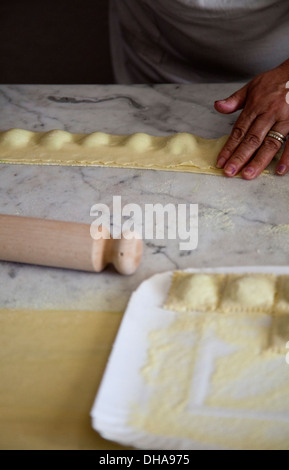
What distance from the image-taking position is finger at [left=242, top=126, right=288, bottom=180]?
1212 mm

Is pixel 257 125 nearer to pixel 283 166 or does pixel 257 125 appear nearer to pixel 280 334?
pixel 283 166

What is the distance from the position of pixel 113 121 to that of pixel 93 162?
22 cm

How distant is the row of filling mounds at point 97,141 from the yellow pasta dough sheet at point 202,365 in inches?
17.3

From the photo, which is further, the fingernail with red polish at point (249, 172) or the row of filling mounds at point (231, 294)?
the fingernail with red polish at point (249, 172)

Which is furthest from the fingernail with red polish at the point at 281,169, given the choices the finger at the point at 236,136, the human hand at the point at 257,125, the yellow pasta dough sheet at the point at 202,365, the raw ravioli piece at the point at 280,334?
the raw ravioli piece at the point at 280,334

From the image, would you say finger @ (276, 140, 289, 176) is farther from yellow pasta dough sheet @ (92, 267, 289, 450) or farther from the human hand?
yellow pasta dough sheet @ (92, 267, 289, 450)

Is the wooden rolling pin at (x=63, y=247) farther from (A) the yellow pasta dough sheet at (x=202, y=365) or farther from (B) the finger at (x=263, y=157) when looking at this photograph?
(B) the finger at (x=263, y=157)

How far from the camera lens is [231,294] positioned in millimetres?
909

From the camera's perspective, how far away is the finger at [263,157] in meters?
1.21

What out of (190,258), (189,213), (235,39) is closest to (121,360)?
(190,258)

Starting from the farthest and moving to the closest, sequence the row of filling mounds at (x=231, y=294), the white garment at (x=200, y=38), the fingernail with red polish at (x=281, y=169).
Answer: the white garment at (x=200, y=38) → the fingernail with red polish at (x=281, y=169) → the row of filling mounds at (x=231, y=294)

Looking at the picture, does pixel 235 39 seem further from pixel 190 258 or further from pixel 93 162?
pixel 190 258

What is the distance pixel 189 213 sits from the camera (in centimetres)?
114

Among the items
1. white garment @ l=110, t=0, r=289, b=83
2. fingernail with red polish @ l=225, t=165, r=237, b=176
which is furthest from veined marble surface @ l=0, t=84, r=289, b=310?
white garment @ l=110, t=0, r=289, b=83
